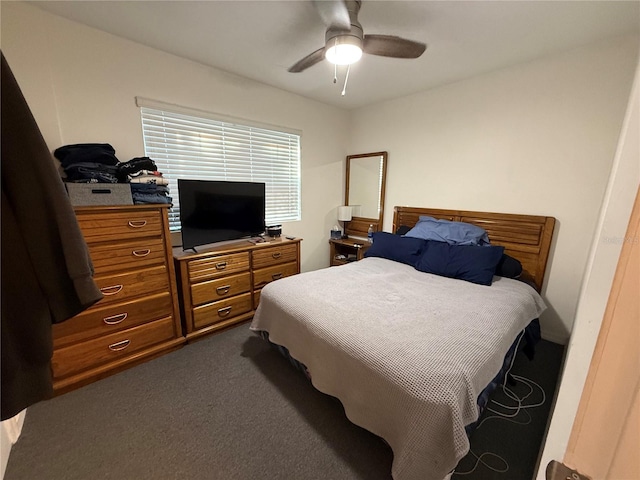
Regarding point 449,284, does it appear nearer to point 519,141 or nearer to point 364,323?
point 364,323

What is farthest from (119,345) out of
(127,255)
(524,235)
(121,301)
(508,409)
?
(524,235)

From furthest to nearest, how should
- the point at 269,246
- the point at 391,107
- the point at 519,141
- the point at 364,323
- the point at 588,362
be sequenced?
the point at 391,107 → the point at 269,246 → the point at 519,141 → the point at 364,323 → the point at 588,362

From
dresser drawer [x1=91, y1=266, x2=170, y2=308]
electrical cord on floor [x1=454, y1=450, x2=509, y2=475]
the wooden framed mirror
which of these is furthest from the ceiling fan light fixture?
electrical cord on floor [x1=454, y1=450, x2=509, y2=475]

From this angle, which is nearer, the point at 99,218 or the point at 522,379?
the point at 99,218

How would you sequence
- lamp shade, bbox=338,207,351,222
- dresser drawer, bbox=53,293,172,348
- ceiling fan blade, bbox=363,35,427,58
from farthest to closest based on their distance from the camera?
lamp shade, bbox=338,207,351,222
dresser drawer, bbox=53,293,172,348
ceiling fan blade, bbox=363,35,427,58

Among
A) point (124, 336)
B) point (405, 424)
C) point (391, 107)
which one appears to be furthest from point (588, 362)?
point (391, 107)

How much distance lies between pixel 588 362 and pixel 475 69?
9.61 ft

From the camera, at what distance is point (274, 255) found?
2.82 m

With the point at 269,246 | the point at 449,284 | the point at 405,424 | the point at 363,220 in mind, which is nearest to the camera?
the point at 405,424

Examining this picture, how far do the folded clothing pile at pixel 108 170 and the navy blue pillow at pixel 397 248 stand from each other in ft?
6.85

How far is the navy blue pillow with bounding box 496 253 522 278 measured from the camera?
7.49ft

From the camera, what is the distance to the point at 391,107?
10.9ft

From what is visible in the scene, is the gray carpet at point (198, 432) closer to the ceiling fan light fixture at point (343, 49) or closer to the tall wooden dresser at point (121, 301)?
the tall wooden dresser at point (121, 301)

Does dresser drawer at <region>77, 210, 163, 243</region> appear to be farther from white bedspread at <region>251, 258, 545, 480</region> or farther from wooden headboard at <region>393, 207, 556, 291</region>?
wooden headboard at <region>393, 207, 556, 291</region>
